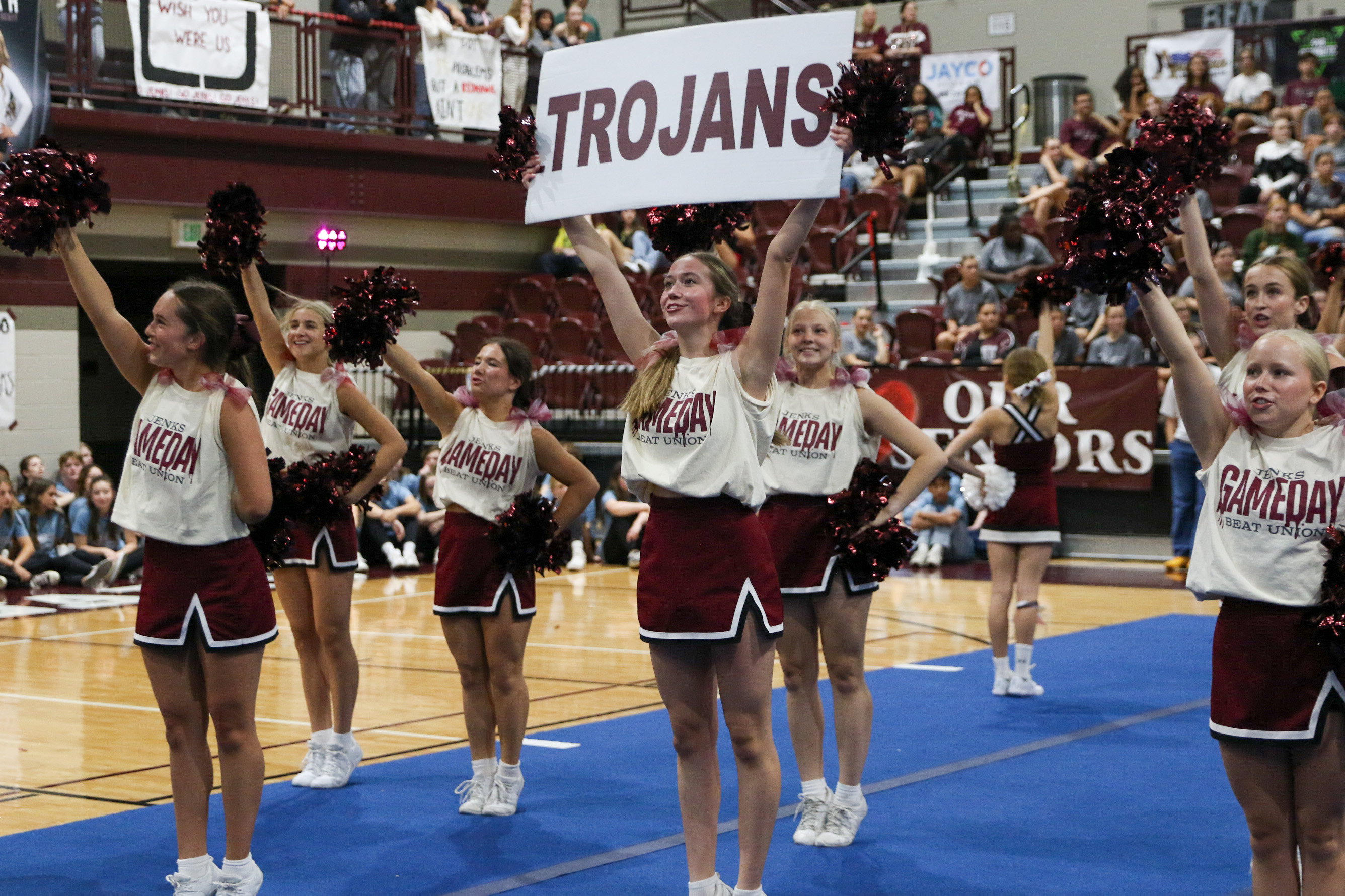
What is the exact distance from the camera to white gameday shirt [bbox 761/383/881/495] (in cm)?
517

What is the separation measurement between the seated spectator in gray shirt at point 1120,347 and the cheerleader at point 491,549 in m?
8.61

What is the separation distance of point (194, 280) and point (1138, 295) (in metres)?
2.65

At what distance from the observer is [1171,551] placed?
42.8 feet

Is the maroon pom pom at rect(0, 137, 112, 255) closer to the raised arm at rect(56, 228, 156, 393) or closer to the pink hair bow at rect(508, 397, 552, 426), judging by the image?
the raised arm at rect(56, 228, 156, 393)

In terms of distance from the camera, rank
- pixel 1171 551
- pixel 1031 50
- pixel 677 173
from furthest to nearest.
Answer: pixel 1031 50 < pixel 1171 551 < pixel 677 173

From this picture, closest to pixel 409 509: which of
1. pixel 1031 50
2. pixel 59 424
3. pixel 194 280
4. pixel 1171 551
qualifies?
pixel 59 424

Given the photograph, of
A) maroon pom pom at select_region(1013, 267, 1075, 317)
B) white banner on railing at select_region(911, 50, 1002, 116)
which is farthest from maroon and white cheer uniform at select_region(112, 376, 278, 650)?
white banner on railing at select_region(911, 50, 1002, 116)

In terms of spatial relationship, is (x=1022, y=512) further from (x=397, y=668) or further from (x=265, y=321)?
(x=265, y=321)

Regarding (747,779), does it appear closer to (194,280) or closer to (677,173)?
(677,173)

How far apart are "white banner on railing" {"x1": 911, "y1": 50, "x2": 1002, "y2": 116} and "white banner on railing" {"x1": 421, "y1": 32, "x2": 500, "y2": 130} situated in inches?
239

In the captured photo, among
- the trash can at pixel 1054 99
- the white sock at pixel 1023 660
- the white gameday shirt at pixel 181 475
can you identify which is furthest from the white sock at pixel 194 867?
the trash can at pixel 1054 99

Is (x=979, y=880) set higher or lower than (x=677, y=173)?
lower

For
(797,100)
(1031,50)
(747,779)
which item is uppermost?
(1031,50)

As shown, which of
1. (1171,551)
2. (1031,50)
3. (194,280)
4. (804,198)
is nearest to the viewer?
(804,198)
